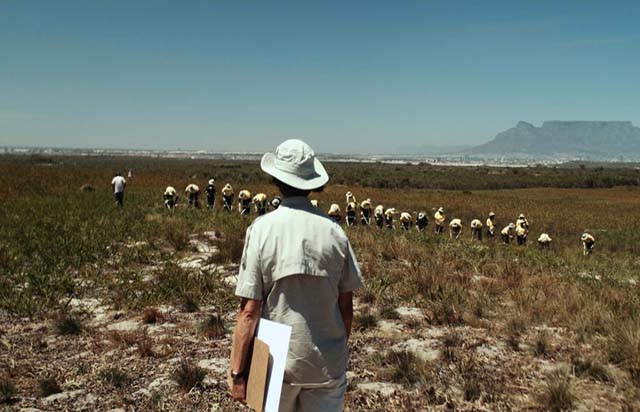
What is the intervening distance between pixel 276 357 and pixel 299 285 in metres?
0.36

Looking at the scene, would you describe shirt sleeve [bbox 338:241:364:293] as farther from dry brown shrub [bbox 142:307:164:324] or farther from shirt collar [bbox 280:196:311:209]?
dry brown shrub [bbox 142:307:164:324]

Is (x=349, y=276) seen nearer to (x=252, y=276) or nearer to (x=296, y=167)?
(x=252, y=276)

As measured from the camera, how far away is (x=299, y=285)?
8.16 feet

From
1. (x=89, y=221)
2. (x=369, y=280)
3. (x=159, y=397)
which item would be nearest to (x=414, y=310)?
(x=369, y=280)

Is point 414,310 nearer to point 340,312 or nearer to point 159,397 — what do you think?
point 159,397

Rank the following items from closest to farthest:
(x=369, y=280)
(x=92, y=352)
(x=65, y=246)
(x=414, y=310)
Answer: (x=92, y=352), (x=414, y=310), (x=369, y=280), (x=65, y=246)

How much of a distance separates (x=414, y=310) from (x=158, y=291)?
3.63 metres

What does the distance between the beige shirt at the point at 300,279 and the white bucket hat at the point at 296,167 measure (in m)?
0.10

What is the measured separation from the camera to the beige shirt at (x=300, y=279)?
8.02 feet

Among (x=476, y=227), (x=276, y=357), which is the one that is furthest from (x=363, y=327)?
(x=476, y=227)

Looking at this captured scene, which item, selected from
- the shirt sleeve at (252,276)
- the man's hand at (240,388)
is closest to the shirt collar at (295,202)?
the shirt sleeve at (252,276)

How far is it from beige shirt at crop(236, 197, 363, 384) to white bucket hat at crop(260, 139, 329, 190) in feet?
0.32

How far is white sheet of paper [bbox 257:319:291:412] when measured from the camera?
94.9 inches

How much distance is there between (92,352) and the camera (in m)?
5.55
